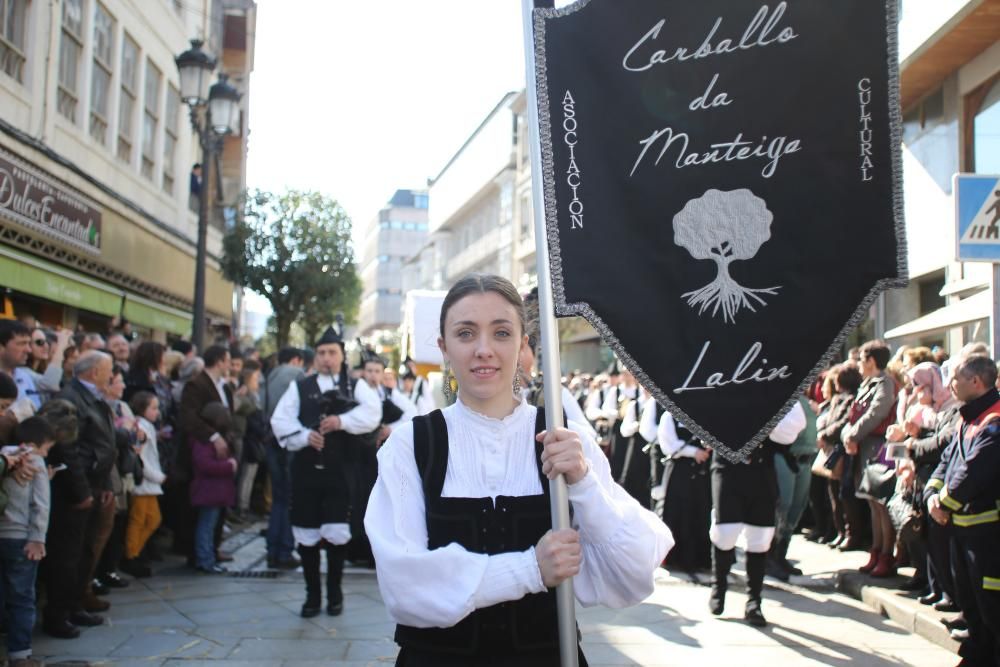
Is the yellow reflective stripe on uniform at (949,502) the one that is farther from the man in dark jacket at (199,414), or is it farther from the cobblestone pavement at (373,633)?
the man in dark jacket at (199,414)

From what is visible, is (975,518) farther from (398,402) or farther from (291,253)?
(291,253)

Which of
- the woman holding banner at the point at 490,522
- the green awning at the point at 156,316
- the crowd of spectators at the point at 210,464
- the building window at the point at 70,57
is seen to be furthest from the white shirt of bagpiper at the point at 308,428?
the green awning at the point at 156,316

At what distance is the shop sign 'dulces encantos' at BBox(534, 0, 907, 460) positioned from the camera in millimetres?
2475

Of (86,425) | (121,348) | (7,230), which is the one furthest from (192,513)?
(7,230)

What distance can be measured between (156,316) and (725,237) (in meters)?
17.7

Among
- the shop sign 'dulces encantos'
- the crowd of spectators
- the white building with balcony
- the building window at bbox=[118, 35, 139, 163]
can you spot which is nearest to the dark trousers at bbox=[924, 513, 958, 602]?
the crowd of spectators

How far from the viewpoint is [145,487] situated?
832 centimetres

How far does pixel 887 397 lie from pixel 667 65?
7124 mm

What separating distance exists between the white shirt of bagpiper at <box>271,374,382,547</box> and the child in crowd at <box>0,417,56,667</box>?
2.06 m

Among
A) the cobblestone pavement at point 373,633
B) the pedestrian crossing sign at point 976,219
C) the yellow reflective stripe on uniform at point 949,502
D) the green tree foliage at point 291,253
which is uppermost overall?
the green tree foliage at point 291,253

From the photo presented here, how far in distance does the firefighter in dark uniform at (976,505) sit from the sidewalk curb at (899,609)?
2.29 ft

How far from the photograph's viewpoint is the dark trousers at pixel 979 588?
5.36 metres

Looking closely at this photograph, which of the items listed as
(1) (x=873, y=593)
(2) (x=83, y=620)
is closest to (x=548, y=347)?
(2) (x=83, y=620)

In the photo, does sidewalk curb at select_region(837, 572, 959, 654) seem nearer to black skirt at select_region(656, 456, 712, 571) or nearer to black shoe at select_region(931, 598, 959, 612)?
black shoe at select_region(931, 598, 959, 612)
